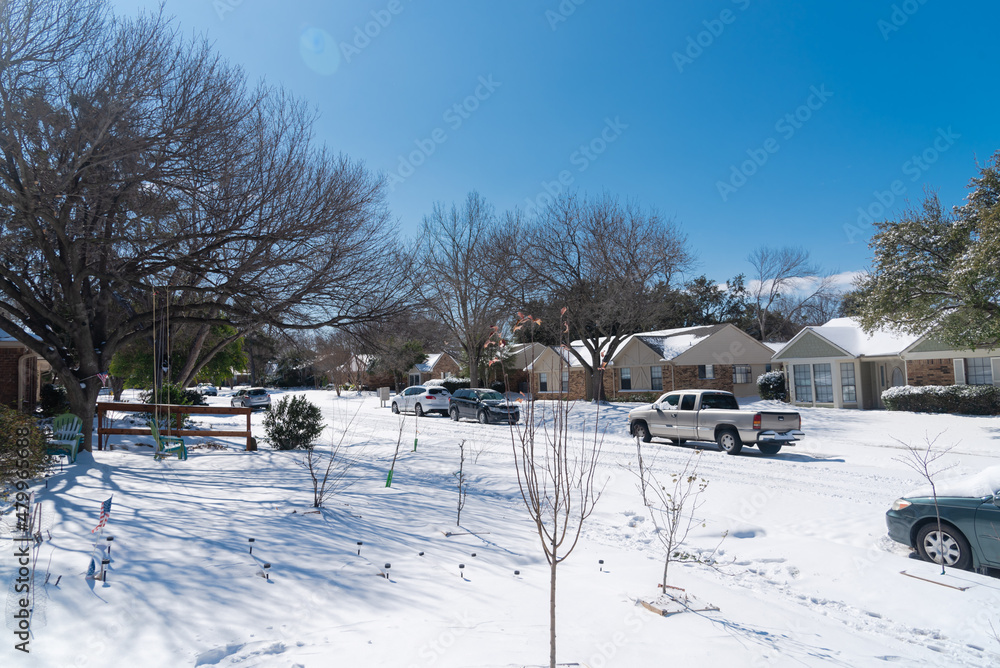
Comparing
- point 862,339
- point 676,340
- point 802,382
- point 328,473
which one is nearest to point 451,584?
point 328,473

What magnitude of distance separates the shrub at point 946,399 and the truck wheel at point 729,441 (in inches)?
530

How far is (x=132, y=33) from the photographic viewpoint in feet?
37.0

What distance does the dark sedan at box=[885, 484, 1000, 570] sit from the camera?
249 inches

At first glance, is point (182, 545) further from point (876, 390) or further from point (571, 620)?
point (876, 390)

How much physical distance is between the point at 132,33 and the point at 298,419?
9.00 metres

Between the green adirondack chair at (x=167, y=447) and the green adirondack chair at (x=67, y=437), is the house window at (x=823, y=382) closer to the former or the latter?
the green adirondack chair at (x=167, y=447)

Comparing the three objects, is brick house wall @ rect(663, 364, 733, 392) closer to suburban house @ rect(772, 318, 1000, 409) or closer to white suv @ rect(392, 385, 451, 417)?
suburban house @ rect(772, 318, 1000, 409)

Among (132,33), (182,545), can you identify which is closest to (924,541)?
(182,545)

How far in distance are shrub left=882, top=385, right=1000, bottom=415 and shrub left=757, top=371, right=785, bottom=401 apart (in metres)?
6.44

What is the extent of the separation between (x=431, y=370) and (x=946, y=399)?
135ft

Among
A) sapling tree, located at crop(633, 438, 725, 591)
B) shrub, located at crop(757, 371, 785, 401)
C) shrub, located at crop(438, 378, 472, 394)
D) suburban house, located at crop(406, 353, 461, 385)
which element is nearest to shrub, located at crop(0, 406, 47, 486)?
sapling tree, located at crop(633, 438, 725, 591)

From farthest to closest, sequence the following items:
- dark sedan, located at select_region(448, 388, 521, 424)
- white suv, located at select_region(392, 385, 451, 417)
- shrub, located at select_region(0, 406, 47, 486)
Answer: white suv, located at select_region(392, 385, 451, 417), dark sedan, located at select_region(448, 388, 521, 424), shrub, located at select_region(0, 406, 47, 486)

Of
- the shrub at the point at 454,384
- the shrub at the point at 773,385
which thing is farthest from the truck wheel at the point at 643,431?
the shrub at the point at 454,384

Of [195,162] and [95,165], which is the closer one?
[95,165]
